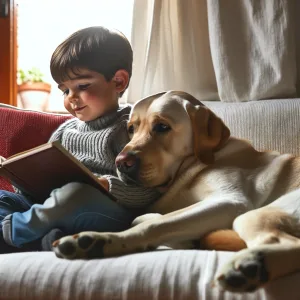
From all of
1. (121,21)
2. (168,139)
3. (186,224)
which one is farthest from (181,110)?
(121,21)

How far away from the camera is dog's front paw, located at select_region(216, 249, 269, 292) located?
0.81 meters

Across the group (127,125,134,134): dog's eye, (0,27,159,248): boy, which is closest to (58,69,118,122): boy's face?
(0,27,159,248): boy

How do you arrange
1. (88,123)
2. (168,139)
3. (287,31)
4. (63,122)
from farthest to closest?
(287,31) → (63,122) → (88,123) → (168,139)

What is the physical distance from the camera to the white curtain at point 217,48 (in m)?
2.08

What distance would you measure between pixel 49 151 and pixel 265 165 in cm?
67

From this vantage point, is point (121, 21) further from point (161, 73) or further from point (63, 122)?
point (63, 122)

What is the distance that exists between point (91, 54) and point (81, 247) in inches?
30.7

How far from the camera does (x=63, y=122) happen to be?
1.86m

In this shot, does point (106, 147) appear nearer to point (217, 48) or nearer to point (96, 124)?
point (96, 124)

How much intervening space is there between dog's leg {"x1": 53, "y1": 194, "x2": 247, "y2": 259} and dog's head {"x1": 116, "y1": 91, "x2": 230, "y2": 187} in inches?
7.8

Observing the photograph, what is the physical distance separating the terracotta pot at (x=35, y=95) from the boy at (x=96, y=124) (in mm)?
1235

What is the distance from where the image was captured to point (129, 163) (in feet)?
4.32

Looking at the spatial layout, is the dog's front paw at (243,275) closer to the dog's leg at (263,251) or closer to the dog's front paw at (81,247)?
the dog's leg at (263,251)

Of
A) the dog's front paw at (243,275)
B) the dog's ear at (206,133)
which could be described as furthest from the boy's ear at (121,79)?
the dog's front paw at (243,275)
